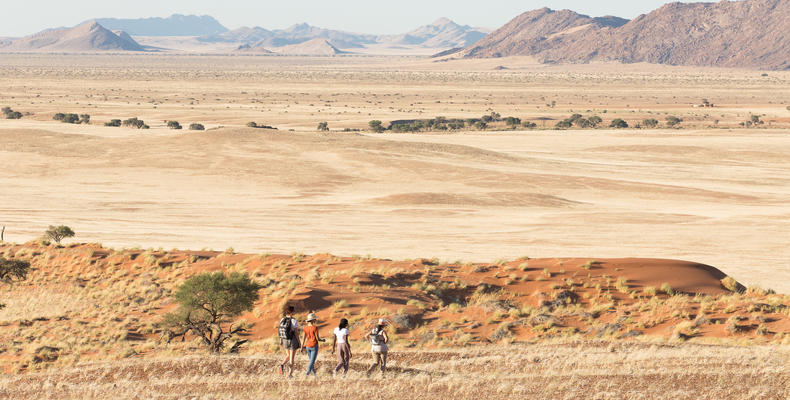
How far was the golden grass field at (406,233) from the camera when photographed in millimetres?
19219

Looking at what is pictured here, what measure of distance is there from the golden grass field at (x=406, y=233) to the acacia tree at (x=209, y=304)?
64cm

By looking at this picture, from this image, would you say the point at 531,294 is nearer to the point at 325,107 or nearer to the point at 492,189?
the point at 492,189

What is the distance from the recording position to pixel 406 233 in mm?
48688

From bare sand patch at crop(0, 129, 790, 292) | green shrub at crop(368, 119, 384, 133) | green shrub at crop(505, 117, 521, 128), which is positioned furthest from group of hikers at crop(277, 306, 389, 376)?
green shrub at crop(505, 117, 521, 128)

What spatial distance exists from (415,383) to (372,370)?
48.0 inches

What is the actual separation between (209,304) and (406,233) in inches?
931

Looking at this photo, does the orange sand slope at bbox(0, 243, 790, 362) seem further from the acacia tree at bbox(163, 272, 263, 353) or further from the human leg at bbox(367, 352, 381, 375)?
the human leg at bbox(367, 352, 381, 375)

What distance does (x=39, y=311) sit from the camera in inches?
1208

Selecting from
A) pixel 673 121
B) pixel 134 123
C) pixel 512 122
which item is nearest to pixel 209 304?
pixel 134 123

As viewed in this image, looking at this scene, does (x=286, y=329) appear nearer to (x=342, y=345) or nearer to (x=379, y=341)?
(x=342, y=345)

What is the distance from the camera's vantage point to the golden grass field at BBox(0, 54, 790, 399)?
63.1 feet

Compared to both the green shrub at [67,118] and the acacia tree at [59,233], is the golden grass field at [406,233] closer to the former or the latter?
the acacia tree at [59,233]

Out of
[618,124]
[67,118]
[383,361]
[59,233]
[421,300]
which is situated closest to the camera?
[383,361]

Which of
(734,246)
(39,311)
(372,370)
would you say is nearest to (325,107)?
(734,246)
